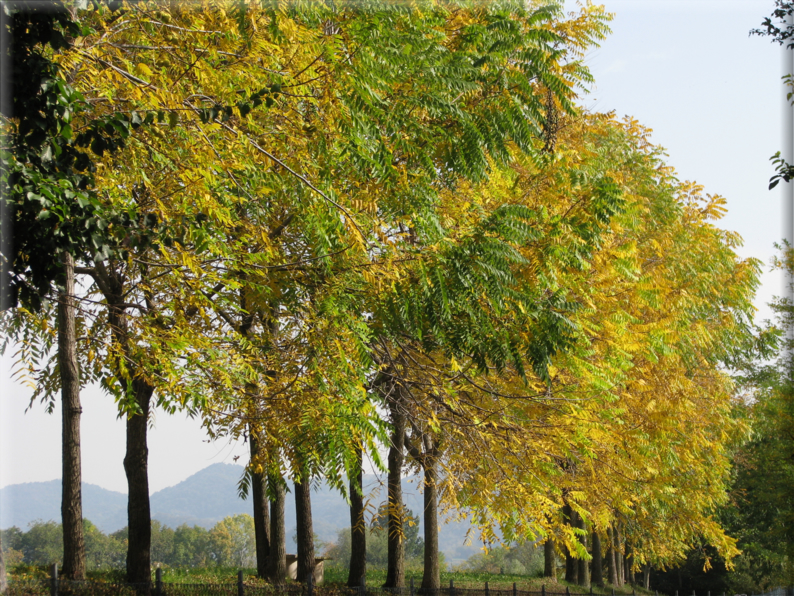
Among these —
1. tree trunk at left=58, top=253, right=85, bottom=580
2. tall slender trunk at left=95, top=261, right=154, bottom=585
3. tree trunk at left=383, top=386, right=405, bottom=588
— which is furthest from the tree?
tree trunk at left=58, top=253, right=85, bottom=580

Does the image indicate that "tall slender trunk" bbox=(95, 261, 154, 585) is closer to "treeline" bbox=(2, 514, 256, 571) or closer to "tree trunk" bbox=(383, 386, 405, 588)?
"tree trunk" bbox=(383, 386, 405, 588)

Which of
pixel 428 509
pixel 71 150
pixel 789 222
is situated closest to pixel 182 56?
pixel 71 150

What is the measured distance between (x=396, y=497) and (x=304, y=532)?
15.5 feet

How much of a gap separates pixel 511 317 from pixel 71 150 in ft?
14.6

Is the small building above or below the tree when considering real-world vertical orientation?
above

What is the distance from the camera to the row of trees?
501 centimetres

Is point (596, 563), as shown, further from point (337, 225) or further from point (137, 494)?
point (337, 225)

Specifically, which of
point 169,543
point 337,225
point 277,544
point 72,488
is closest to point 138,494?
point 72,488

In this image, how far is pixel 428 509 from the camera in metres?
14.8

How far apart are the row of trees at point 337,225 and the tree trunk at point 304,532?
5053mm

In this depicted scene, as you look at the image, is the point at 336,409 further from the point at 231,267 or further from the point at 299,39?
the point at 299,39

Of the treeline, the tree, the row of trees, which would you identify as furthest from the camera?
the tree

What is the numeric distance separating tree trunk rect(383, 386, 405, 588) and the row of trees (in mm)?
205

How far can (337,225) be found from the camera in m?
5.77
